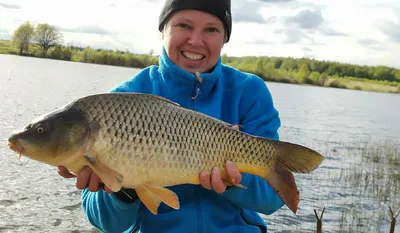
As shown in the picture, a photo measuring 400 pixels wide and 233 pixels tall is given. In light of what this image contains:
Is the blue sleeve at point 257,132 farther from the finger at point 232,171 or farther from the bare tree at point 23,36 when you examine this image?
the bare tree at point 23,36

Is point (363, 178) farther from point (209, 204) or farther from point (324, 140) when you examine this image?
point (209, 204)

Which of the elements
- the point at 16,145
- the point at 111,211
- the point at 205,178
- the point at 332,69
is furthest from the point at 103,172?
the point at 332,69

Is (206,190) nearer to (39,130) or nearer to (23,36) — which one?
(39,130)

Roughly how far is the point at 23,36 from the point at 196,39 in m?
61.6

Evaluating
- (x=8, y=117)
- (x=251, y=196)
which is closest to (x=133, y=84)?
(x=251, y=196)

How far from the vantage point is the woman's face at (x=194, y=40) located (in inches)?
107

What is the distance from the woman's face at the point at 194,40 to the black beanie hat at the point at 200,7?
0.09 feet

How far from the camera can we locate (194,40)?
8.73 ft

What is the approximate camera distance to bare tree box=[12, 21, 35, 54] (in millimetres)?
58250

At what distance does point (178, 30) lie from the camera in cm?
272

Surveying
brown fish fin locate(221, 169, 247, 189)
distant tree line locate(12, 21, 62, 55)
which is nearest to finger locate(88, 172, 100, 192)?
brown fish fin locate(221, 169, 247, 189)

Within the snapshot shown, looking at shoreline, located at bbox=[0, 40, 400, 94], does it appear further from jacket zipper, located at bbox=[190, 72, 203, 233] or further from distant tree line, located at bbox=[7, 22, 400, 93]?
jacket zipper, located at bbox=[190, 72, 203, 233]

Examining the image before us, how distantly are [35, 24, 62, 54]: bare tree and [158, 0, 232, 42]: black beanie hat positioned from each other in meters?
59.6

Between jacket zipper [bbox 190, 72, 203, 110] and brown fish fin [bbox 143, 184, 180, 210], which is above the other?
jacket zipper [bbox 190, 72, 203, 110]
